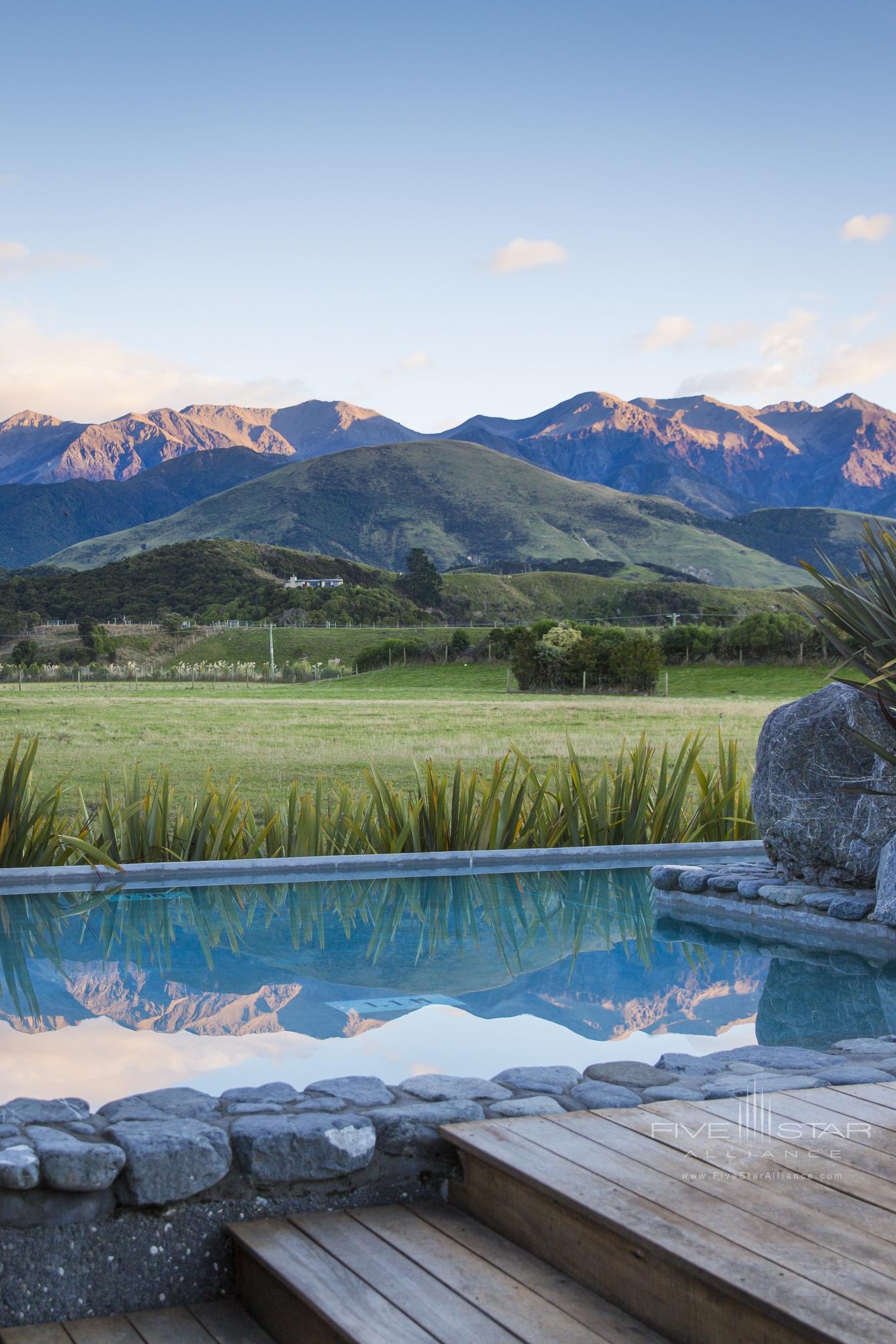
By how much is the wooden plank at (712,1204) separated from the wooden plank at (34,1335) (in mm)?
831

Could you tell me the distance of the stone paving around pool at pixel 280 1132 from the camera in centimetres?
197

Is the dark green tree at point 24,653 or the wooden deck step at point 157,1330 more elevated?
the dark green tree at point 24,653

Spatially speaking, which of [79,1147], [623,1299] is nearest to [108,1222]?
[79,1147]

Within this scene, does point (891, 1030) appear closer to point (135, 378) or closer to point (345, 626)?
point (345, 626)

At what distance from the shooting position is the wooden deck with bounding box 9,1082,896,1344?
150cm

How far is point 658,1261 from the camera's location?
1.58 meters

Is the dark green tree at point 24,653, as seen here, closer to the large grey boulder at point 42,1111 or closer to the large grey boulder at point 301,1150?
the large grey boulder at point 42,1111

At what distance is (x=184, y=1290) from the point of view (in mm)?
2012

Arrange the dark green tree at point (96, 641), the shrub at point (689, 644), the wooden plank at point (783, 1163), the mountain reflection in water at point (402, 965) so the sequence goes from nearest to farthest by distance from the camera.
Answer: the wooden plank at point (783, 1163), the mountain reflection in water at point (402, 965), the shrub at point (689, 644), the dark green tree at point (96, 641)

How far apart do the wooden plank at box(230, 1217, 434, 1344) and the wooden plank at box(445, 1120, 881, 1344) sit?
290 mm

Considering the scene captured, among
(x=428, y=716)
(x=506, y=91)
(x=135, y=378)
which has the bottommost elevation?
(x=428, y=716)

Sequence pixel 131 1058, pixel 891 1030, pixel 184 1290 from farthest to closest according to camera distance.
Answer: pixel 891 1030
pixel 131 1058
pixel 184 1290

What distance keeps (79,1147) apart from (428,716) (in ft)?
77.0

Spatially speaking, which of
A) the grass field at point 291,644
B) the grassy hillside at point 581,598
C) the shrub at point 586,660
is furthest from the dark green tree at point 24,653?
the shrub at point 586,660
